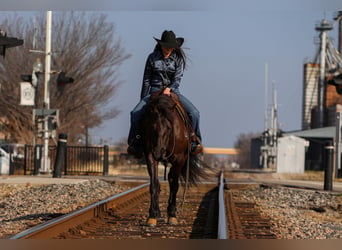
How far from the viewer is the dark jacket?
25.7 ft

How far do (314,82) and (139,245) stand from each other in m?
61.1

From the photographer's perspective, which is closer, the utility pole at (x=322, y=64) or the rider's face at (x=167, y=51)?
the rider's face at (x=167, y=51)

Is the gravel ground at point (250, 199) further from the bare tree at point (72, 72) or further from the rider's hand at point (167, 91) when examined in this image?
the bare tree at point (72, 72)

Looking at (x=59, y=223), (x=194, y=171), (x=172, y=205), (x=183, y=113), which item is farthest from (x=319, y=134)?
(x=59, y=223)

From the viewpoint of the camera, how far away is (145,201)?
1273 cm

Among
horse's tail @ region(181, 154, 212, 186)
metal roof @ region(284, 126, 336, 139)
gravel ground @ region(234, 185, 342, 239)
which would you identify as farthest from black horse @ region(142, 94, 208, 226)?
metal roof @ region(284, 126, 336, 139)

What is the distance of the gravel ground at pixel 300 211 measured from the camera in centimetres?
820

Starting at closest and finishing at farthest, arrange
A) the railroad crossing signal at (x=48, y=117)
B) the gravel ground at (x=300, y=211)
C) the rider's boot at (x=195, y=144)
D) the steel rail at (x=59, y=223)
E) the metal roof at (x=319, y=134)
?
1. the steel rail at (x=59, y=223)
2. the gravel ground at (x=300, y=211)
3. the rider's boot at (x=195, y=144)
4. the railroad crossing signal at (x=48, y=117)
5. the metal roof at (x=319, y=134)

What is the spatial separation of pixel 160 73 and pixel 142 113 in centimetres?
52

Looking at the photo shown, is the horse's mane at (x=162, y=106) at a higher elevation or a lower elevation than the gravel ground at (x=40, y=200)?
higher

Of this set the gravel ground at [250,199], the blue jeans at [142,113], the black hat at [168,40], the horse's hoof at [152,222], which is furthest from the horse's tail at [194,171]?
the black hat at [168,40]

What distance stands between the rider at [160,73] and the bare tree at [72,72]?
17.1 meters

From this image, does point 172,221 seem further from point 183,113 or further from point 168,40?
point 168,40

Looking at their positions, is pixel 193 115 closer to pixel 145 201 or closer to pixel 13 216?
pixel 13 216
